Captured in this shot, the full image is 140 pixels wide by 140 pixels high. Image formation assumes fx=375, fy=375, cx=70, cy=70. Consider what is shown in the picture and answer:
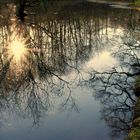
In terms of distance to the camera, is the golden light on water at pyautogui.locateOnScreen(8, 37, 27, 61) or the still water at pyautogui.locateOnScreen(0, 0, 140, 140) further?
the golden light on water at pyautogui.locateOnScreen(8, 37, 27, 61)

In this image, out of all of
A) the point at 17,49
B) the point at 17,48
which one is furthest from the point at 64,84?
the point at 17,48

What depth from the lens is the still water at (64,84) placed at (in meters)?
Result: 25.2

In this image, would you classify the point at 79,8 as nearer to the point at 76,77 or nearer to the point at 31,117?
the point at 76,77

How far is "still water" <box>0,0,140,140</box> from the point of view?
25.2 meters

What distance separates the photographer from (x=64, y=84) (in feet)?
112

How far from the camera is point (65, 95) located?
1238 inches

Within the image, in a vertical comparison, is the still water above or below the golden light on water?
below

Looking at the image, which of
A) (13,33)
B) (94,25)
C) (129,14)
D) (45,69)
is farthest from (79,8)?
(45,69)

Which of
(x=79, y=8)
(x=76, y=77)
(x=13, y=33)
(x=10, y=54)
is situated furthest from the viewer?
(x=79, y=8)

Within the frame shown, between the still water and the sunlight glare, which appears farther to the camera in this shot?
the sunlight glare

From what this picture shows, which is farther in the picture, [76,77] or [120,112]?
[76,77]

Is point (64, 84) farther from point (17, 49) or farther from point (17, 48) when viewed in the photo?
point (17, 48)

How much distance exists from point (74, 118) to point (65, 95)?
4.93m

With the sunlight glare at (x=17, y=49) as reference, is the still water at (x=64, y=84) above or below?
below
